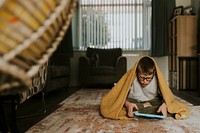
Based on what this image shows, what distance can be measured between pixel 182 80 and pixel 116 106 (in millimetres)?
3116

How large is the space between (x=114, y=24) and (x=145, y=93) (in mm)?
4084

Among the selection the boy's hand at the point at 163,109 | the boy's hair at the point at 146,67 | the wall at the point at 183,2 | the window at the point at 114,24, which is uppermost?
the wall at the point at 183,2

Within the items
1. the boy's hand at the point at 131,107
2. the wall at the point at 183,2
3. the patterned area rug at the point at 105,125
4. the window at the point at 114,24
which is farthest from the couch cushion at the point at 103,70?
the boy's hand at the point at 131,107

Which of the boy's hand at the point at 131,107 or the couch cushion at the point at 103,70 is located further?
the couch cushion at the point at 103,70

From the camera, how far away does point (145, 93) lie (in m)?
2.52

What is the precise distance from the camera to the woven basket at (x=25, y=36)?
176mm

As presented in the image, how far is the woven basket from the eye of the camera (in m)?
0.18

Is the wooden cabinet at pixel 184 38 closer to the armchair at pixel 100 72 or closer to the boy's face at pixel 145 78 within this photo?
the armchair at pixel 100 72

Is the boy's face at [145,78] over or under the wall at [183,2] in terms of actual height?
under

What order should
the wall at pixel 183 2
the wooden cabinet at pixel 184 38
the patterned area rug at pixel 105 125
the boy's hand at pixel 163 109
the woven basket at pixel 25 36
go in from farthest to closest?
the wall at pixel 183 2, the wooden cabinet at pixel 184 38, the boy's hand at pixel 163 109, the patterned area rug at pixel 105 125, the woven basket at pixel 25 36

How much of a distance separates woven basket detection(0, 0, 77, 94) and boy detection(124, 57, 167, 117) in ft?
7.14

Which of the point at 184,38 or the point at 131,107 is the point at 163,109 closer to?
the point at 131,107

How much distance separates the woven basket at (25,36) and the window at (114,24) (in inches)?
243

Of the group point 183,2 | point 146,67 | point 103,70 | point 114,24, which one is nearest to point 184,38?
point 183,2
